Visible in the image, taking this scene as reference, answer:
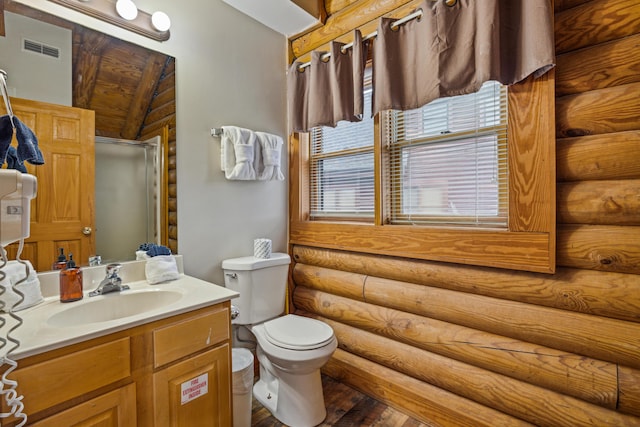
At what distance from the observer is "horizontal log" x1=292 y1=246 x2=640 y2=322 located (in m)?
1.21

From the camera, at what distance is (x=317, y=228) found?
7.41ft

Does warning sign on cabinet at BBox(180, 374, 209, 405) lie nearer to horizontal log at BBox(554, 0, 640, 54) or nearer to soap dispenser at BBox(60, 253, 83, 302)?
soap dispenser at BBox(60, 253, 83, 302)

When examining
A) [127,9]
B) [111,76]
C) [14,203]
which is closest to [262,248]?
[111,76]

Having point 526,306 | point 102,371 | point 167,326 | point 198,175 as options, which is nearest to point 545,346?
point 526,306

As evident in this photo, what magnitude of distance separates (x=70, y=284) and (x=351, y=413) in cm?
161

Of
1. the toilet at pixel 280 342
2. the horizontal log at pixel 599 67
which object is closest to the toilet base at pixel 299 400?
the toilet at pixel 280 342

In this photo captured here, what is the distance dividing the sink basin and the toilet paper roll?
2.30 feet

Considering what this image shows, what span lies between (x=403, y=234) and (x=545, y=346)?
834 mm

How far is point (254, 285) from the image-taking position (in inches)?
77.2

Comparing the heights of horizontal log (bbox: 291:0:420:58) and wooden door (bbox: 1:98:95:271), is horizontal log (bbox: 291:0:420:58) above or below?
above

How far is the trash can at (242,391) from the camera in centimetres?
157

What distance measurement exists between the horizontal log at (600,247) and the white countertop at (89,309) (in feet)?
4.90

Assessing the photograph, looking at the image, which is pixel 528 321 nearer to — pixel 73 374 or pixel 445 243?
pixel 445 243

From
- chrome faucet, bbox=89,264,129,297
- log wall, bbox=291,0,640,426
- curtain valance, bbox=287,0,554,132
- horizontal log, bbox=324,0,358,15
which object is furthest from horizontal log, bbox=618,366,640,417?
horizontal log, bbox=324,0,358,15
